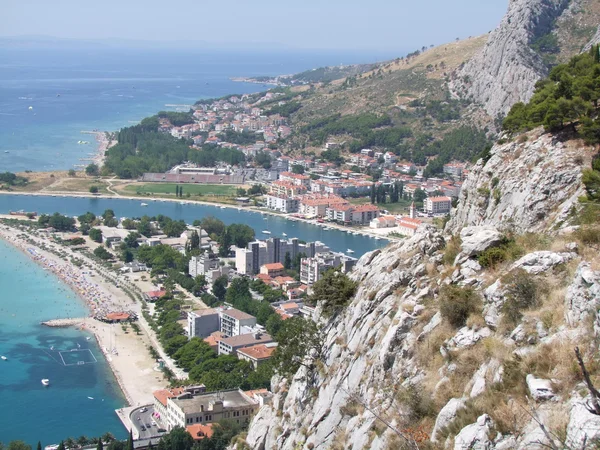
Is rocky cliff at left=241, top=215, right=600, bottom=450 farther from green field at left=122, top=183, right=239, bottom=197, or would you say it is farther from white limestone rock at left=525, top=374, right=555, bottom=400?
green field at left=122, top=183, right=239, bottom=197

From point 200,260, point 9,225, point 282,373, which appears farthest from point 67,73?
point 282,373

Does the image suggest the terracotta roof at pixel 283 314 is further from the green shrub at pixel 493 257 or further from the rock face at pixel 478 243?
the green shrub at pixel 493 257

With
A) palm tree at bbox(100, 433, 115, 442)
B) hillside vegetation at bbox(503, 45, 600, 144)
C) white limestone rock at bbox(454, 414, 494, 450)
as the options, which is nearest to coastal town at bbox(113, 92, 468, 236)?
palm tree at bbox(100, 433, 115, 442)

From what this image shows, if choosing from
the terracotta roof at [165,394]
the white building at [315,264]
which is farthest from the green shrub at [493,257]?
the white building at [315,264]

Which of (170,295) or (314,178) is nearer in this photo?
(170,295)

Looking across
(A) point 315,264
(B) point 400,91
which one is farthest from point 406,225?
(B) point 400,91

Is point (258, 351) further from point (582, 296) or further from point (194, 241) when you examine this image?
point (582, 296)

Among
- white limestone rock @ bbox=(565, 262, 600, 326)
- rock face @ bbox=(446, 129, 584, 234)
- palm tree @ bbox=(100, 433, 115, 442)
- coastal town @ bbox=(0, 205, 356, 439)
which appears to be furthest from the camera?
coastal town @ bbox=(0, 205, 356, 439)
